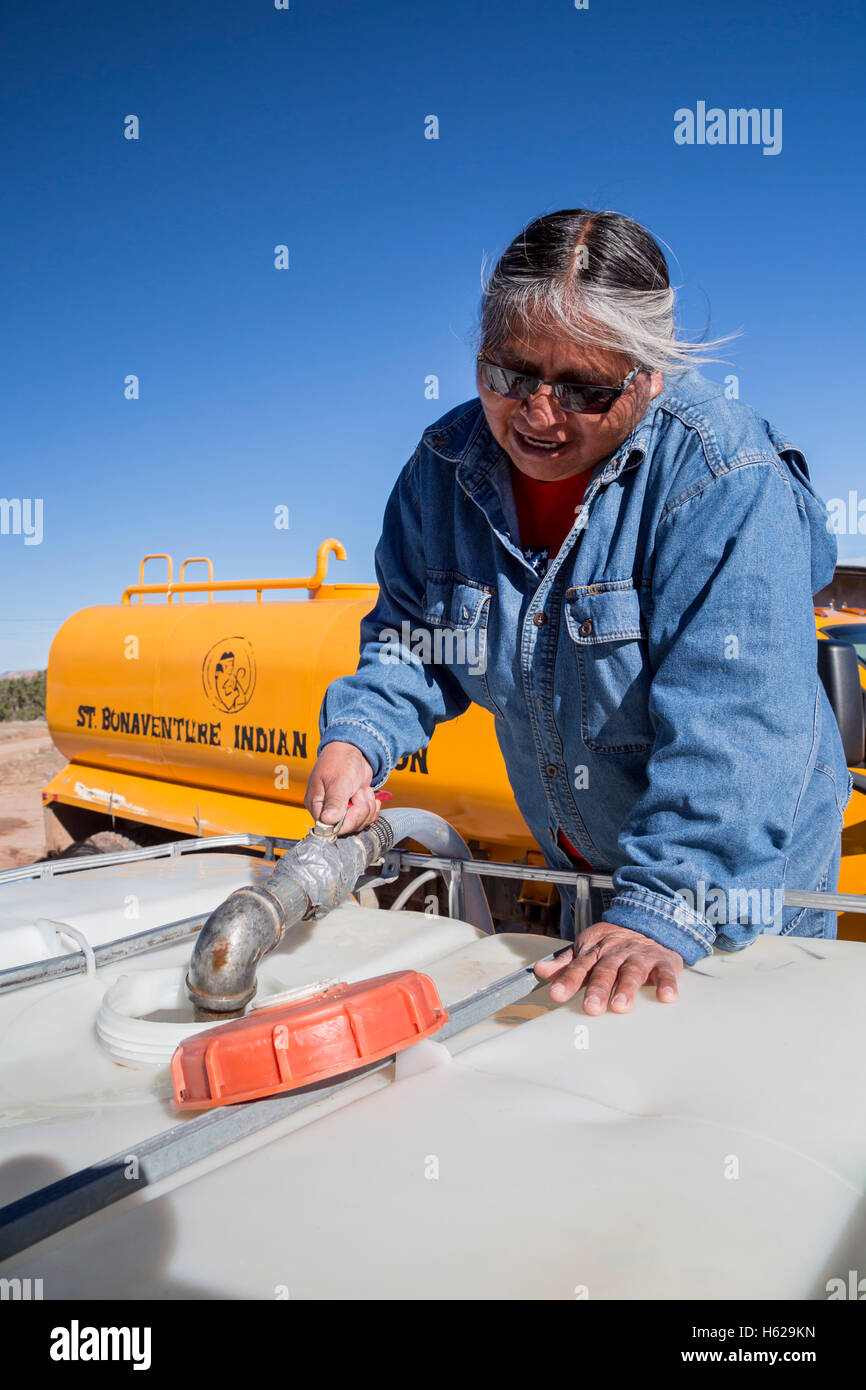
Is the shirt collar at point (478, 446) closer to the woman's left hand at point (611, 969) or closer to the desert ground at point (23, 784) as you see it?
the woman's left hand at point (611, 969)

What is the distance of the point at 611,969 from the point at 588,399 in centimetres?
83

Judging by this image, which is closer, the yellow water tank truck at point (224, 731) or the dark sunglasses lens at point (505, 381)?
the dark sunglasses lens at point (505, 381)

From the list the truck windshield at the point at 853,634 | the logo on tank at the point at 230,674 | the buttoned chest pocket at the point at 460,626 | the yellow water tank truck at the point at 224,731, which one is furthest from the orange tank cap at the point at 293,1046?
the logo on tank at the point at 230,674

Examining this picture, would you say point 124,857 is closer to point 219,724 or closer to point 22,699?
point 219,724

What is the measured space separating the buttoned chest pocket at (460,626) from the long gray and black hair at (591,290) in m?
0.42

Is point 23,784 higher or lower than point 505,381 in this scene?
lower

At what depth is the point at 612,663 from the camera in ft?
5.02

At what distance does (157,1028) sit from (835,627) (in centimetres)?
296

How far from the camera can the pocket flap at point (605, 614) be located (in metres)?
1.51

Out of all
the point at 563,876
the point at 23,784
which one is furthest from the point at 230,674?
the point at 23,784

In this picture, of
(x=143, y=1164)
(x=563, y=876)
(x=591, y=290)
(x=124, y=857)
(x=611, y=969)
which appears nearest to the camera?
(x=143, y=1164)
